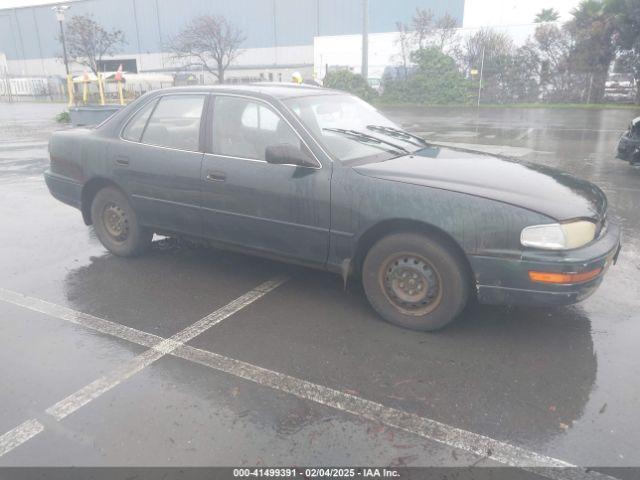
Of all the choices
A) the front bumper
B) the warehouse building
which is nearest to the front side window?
the front bumper

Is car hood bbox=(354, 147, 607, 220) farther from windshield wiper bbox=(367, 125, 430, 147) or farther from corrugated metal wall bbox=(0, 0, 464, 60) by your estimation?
corrugated metal wall bbox=(0, 0, 464, 60)

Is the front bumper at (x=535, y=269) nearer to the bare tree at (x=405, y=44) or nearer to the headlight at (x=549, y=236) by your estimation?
the headlight at (x=549, y=236)

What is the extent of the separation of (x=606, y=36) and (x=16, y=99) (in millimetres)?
48170

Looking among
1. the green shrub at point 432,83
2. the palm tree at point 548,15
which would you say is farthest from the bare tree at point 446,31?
the palm tree at point 548,15

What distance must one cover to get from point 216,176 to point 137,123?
1191 mm

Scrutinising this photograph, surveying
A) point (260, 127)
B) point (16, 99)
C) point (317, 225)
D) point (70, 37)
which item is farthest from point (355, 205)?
point (16, 99)

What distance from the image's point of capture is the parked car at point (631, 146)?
913 cm

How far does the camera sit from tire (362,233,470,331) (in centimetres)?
356

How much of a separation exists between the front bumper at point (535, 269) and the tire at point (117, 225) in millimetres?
3195

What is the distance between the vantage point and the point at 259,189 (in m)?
4.14

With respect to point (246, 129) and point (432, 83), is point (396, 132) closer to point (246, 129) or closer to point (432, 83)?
point (246, 129)

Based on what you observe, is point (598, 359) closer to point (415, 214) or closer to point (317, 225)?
point (415, 214)

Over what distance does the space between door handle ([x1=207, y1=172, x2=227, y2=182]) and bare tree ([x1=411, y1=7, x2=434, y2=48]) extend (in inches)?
1100

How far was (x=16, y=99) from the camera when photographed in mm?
49281
